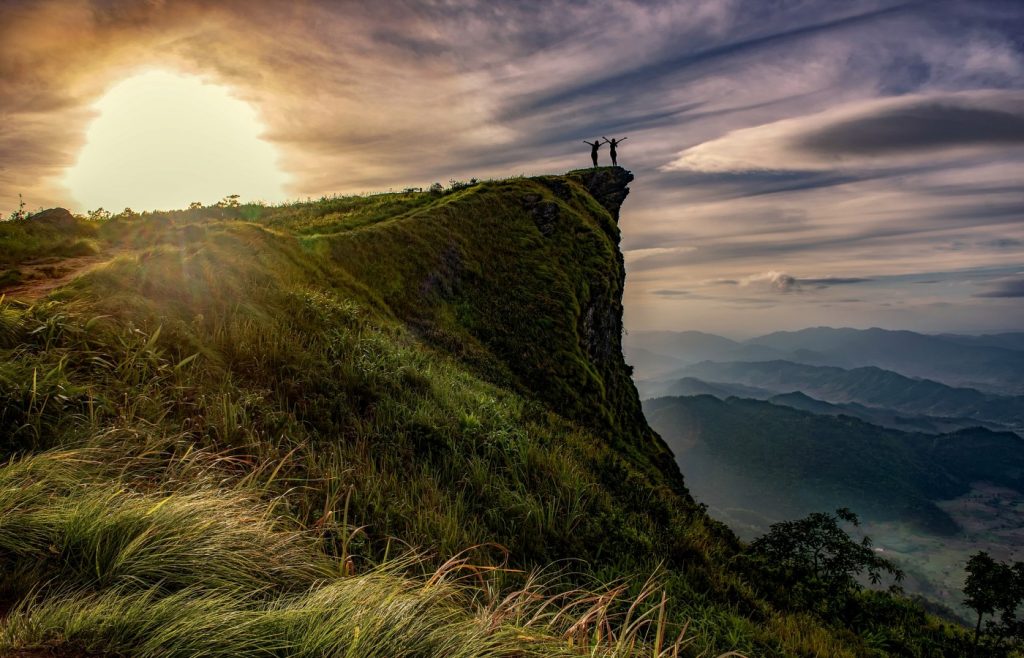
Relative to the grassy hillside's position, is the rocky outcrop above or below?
above

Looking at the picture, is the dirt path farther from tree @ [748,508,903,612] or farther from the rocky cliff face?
tree @ [748,508,903,612]

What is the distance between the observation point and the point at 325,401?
6051 mm

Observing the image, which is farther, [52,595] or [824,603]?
[824,603]

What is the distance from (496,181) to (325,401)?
31.3m

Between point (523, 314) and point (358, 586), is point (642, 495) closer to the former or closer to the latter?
point (358, 586)

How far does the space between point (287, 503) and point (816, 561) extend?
1607cm

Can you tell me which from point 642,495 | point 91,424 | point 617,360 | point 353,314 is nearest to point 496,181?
point 617,360

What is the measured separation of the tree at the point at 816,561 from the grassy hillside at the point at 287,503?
1023 mm

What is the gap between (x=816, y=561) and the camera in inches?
569

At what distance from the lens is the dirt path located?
284 inches

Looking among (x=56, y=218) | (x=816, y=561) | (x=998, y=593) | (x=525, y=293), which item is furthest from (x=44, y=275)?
(x=998, y=593)

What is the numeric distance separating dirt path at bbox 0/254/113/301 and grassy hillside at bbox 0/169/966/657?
22cm

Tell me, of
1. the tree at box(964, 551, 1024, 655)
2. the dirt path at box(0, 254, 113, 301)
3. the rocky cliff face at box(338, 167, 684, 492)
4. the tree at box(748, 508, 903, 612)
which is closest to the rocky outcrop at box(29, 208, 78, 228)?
the dirt path at box(0, 254, 113, 301)

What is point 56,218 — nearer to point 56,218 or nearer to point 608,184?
point 56,218
